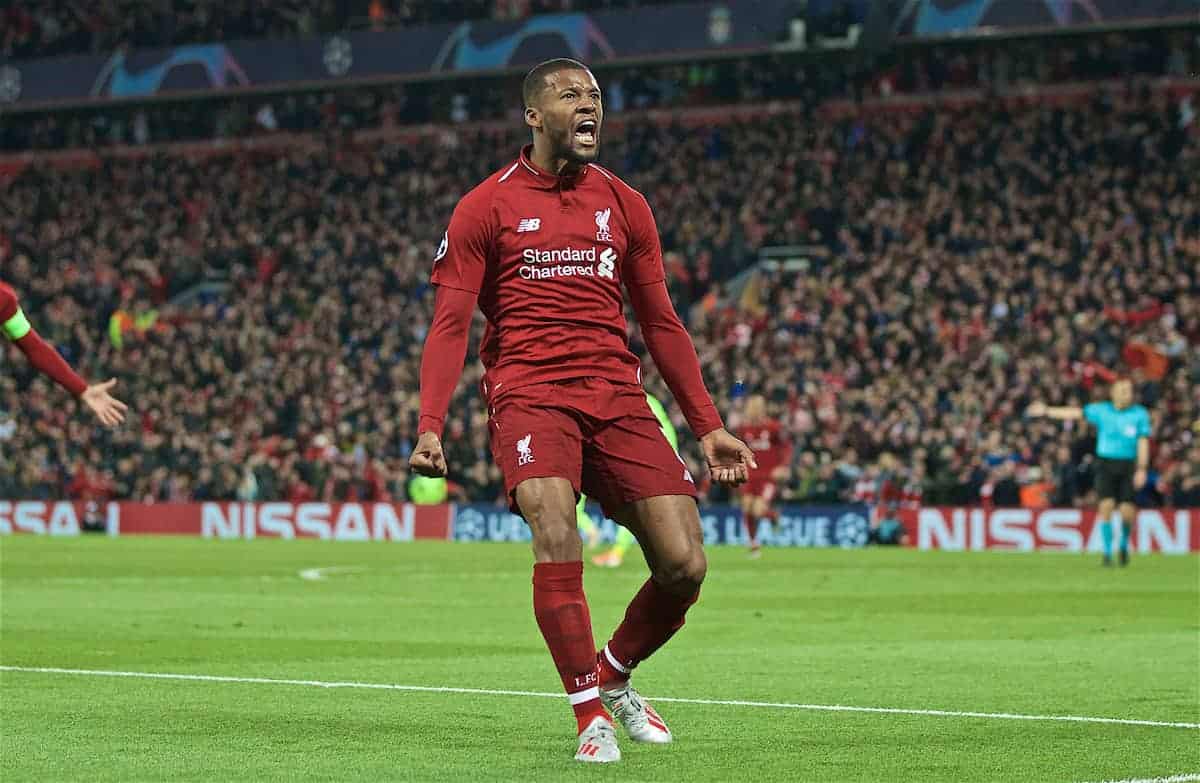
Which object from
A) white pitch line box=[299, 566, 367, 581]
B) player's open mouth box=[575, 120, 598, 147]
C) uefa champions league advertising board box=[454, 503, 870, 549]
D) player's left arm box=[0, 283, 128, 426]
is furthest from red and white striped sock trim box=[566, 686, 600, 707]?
uefa champions league advertising board box=[454, 503, 870, 549]

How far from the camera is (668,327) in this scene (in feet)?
26.0

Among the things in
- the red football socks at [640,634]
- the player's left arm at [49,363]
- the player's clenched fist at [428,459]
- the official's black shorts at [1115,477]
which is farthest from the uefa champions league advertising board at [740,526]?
the player's clenched fist at [428,459]

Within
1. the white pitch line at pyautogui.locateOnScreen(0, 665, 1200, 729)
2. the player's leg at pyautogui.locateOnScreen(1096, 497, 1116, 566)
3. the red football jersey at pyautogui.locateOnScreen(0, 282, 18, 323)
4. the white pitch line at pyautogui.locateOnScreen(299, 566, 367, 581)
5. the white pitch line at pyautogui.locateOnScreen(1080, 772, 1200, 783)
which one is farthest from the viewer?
the player's leg at pyautogui.locateOnScreen(1096, 497, 1116, 566)

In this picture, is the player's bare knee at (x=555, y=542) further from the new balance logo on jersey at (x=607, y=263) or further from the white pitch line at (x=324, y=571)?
the white pitch line at (x=324, y=571)

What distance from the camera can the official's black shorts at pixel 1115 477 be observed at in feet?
76.7

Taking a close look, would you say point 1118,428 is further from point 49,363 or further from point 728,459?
point 728,459

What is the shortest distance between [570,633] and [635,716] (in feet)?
2.09

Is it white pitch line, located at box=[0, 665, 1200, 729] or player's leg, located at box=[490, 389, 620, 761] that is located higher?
player's leg, located at box=[490, 389, 620, 761]

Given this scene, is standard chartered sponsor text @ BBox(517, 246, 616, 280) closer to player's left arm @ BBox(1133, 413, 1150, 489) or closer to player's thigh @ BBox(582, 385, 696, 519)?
player's thigh @ BBox(582, 385, 696, 519)

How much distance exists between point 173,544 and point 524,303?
83.7 ft

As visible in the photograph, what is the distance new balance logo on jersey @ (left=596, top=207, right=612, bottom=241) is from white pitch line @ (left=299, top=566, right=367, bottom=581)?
1476 centimetres

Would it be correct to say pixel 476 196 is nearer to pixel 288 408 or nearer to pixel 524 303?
pixel 524 303

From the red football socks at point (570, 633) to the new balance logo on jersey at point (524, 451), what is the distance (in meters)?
0.37

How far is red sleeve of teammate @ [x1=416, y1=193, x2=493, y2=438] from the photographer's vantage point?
7.64m
